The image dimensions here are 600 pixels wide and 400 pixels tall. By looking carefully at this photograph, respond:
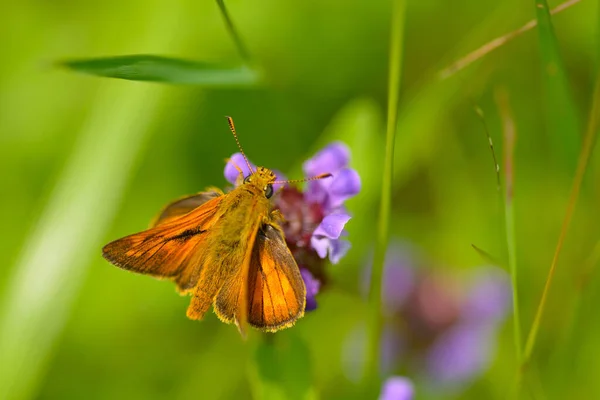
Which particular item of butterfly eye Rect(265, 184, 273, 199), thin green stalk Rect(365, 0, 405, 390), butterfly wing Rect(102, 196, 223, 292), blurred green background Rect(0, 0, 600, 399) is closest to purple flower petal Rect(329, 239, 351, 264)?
thin green stalk Rect(365, 0, 405, 390)

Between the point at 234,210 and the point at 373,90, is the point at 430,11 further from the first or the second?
the point at 234,210

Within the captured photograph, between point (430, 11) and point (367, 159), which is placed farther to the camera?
point (430, 11)

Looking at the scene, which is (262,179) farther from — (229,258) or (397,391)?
(397,391)

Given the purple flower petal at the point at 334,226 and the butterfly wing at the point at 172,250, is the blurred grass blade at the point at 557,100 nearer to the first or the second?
the purple flower petal at the point at 334,226

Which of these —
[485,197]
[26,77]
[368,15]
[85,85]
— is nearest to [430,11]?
[368,15]

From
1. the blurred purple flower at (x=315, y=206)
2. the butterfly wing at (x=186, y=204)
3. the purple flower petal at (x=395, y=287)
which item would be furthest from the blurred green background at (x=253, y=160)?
the butterfly wing at (x=186, y=204)

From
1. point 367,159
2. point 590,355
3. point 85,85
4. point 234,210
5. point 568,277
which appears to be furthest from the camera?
point 85,85

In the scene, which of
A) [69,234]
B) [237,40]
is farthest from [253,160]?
[237,40]

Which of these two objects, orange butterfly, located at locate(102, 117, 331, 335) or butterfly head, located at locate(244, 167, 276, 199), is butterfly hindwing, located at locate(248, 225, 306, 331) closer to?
orange butterfly, located at locate(102, 117, 331, 335)
